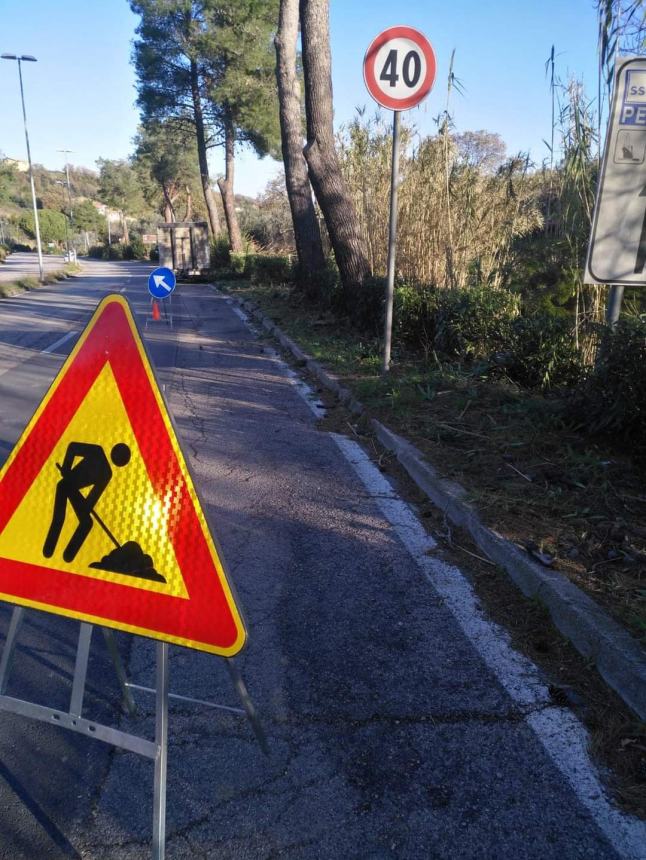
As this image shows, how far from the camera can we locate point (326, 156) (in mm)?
11570

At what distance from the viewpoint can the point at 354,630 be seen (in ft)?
9.38

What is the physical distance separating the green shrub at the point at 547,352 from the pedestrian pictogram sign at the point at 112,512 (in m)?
4.60

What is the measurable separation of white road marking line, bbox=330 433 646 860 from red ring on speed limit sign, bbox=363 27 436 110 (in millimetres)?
4516

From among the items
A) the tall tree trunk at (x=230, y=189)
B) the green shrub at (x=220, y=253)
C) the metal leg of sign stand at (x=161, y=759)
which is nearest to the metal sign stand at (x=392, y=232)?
the metal leg of sign stand at (x=161, y=759)

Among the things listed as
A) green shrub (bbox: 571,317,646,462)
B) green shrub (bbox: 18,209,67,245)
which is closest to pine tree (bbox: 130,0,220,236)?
green shrub (bbox: 571,317,646,462)

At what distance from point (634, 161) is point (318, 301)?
10.7m

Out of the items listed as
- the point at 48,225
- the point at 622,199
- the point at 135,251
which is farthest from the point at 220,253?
the point at 48,225

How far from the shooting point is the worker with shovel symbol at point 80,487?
190 centimetres

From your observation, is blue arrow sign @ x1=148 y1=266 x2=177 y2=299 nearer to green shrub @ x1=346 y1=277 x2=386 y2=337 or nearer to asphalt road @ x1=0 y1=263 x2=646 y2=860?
green shrub @ x1=346 y1=277 x2=386 y2=337

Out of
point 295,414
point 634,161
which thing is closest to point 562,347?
point 634,161

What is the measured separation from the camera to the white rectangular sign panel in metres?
3.82

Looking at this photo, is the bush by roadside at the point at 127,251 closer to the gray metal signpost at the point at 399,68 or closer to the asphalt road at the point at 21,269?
the asphalt road at the point at 21,269

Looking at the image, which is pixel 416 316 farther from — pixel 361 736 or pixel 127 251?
pixel 127 251

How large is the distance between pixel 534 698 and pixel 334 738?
0.75 m
